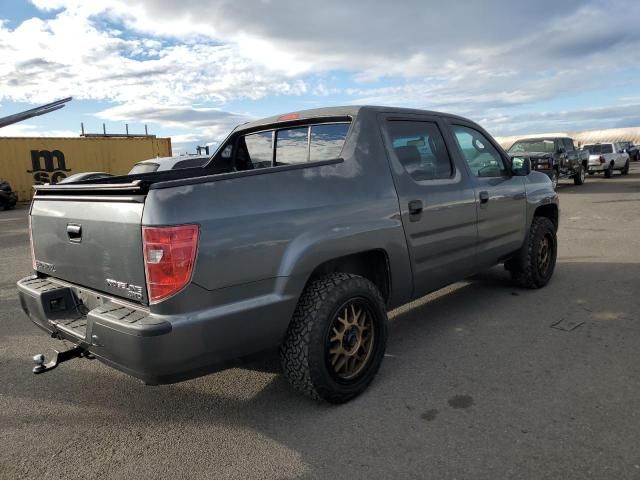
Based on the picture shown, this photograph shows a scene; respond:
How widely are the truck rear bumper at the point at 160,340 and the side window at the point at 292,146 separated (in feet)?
5.15

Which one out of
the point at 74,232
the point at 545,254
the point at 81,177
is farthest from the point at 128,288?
the point at 81,177

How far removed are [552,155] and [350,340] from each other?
15.0 meters

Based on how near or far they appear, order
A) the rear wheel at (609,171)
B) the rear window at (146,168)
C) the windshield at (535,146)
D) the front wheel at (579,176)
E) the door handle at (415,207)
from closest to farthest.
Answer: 1. the door handle at (415,207)
2. the rear window at (146,168)
3. the windshield at (535,146)
4. the front wheel at (579,176)
5. the rear wheel at (609,171)

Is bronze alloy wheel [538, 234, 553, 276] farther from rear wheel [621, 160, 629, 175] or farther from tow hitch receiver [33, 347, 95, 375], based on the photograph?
rear wheel [621, 160, 629, 175]

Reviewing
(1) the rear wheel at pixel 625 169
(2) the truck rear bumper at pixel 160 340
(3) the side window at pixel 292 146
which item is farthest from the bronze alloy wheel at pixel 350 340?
(1) the rear wheel at pixel 625 169

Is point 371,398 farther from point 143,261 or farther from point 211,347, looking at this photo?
point 143,261

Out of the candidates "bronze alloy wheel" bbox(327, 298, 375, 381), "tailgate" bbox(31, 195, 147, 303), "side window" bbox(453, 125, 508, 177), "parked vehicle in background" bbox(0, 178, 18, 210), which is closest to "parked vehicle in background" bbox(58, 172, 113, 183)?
"tailgate" bbox(31, 195, 147, 303)

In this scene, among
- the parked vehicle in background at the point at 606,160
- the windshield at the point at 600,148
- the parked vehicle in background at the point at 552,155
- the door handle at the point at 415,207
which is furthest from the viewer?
the windshield at the point at 600,148

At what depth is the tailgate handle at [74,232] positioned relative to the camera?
276 centimetres

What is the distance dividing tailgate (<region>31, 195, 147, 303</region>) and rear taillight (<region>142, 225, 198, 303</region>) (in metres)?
0.07

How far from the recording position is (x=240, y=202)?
248cm

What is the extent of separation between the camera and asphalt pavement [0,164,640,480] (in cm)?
243

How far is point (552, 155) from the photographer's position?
51.5 ft

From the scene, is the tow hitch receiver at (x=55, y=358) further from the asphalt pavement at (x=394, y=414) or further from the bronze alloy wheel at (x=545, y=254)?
the bronze alloy wheel at (x=545, y=254)
